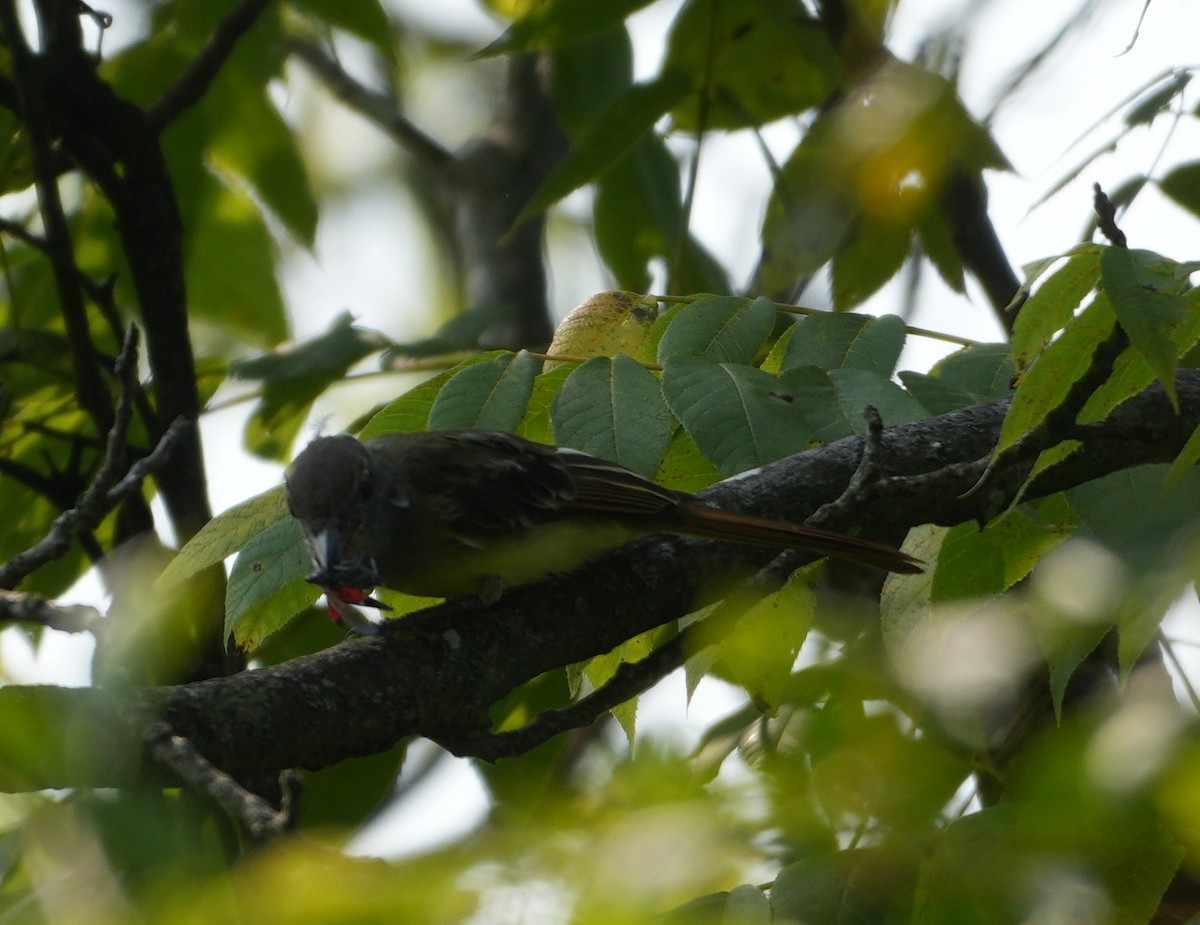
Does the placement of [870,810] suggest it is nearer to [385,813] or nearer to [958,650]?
[958,650]

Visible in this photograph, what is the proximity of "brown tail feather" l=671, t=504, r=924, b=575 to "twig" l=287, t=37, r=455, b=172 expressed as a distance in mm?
5525

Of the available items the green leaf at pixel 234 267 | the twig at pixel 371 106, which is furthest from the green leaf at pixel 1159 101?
the twig at pixel 371 106

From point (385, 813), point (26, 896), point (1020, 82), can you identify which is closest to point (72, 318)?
point (385, 813)

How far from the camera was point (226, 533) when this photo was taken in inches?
124

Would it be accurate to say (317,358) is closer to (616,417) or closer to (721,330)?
(721,330)

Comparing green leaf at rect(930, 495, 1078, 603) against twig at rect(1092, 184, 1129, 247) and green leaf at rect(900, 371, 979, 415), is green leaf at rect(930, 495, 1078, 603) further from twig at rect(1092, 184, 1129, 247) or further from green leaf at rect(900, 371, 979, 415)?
twig at rect(1092, 184, 1129, 247)

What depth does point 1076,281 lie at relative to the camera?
248cm

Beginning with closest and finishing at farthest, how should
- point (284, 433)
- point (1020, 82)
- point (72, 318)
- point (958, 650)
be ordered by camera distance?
point (958, 650), point (1020, 82), point (72, 318), point (284, 433)

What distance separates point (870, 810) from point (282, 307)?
3.71 meters

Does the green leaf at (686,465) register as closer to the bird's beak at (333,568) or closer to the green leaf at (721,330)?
the green leaf at (721,330)

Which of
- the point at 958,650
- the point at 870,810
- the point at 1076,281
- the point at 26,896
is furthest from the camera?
the point at 1076,281

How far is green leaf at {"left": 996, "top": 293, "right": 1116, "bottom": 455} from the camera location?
232 cm

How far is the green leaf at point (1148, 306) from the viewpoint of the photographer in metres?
2.03

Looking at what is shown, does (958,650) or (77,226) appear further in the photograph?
(77,226)
